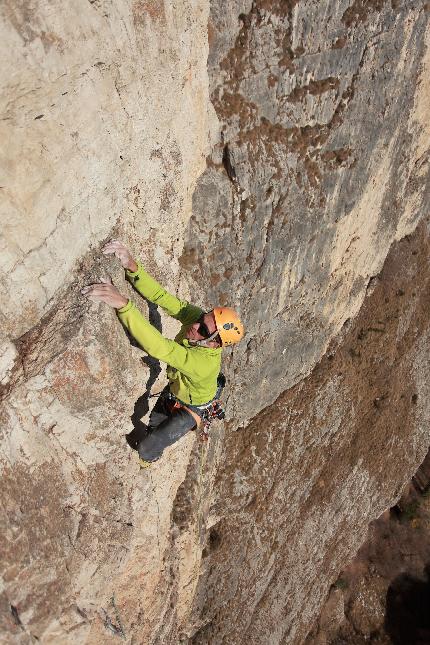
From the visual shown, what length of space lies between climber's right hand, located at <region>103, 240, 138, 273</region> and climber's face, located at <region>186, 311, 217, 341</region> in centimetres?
132

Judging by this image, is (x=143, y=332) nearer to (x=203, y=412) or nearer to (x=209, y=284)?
(x=203, y=412)

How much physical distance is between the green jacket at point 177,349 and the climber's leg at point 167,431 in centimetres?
29

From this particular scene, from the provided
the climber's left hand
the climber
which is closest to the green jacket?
the climber

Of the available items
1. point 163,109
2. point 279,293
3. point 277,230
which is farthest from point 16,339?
point 279,293

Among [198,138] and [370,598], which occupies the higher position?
[198,138]

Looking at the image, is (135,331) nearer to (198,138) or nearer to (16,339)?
(16,339)

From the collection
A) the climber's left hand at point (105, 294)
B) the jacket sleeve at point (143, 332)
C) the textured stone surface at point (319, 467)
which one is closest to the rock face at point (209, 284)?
the textured stone surface at point (319, 467)

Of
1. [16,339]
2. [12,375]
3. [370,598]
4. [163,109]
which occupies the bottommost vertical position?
[370,598]

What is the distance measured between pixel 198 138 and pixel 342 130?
17.8 ft

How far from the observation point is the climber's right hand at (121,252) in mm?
7246

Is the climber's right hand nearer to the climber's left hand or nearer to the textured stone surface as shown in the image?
the climber's left hand

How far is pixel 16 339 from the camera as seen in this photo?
20.3 ft

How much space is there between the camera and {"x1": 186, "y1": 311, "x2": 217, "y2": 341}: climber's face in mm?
7062

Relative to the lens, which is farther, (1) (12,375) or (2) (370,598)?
(2) (370,598)
